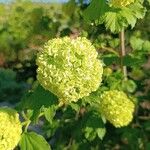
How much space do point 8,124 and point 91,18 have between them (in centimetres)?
52

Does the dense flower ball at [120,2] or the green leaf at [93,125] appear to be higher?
the dense flower ball at [120,2]

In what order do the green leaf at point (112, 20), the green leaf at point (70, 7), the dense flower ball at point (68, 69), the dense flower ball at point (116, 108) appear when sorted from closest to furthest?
1. the dense flower ball at point (68, 69)
2. the green leaf at point (112, 20)
3. the dense flower ball at point (116, 108)
4. the green leaf at point (70, 7)

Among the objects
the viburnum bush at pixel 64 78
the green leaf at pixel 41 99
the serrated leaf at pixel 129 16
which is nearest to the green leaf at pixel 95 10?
the viburnum bush at pixel 64 78

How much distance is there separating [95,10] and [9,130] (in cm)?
56

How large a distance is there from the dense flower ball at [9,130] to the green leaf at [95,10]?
0.48 meters

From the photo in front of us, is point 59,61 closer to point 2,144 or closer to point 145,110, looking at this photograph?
point 2,144

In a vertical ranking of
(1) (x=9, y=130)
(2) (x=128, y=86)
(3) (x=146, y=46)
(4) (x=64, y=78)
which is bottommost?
(2) (x=128, y=86)

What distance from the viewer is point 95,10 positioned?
219 centimetres

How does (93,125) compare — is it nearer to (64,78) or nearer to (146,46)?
(146,46)

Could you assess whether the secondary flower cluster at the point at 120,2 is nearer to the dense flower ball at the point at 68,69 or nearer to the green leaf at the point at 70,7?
the dense flower ball at the point at 68,69

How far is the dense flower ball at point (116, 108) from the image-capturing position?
3.00 m

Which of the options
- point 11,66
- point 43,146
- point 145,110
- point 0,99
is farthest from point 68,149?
point 11,66

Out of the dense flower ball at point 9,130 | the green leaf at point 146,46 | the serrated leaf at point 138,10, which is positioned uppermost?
the serrated leaf at point 138,10

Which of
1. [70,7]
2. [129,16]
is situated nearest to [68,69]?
[129,16]
